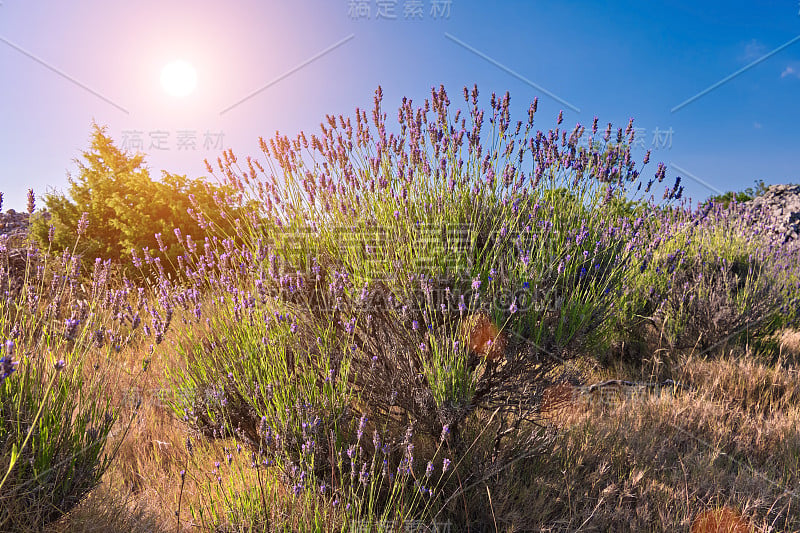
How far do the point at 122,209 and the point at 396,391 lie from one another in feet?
19.0

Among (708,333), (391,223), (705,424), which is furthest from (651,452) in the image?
(708,333)

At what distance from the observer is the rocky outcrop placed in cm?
1177

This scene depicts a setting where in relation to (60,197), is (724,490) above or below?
below

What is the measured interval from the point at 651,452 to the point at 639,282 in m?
2.11

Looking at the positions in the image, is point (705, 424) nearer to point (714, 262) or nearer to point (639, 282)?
point (639, 282)

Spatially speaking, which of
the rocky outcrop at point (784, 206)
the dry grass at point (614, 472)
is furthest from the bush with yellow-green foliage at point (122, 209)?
the rocky outcrop at point (784, 206)

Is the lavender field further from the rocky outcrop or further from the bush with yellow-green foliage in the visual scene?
the rocky outcrop

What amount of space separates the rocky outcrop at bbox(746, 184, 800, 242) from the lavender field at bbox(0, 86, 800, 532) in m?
11.1

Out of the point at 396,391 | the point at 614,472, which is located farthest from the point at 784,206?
the point at 396,391

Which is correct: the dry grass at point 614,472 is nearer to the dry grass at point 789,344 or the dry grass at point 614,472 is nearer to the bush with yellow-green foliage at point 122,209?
the dry grass at point 789,344

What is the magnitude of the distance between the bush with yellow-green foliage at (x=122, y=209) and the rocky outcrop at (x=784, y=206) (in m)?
12.9

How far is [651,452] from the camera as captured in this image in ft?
8.66

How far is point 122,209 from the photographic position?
20.4 ft

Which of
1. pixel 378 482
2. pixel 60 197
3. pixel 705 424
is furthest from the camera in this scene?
pixel 60 197
